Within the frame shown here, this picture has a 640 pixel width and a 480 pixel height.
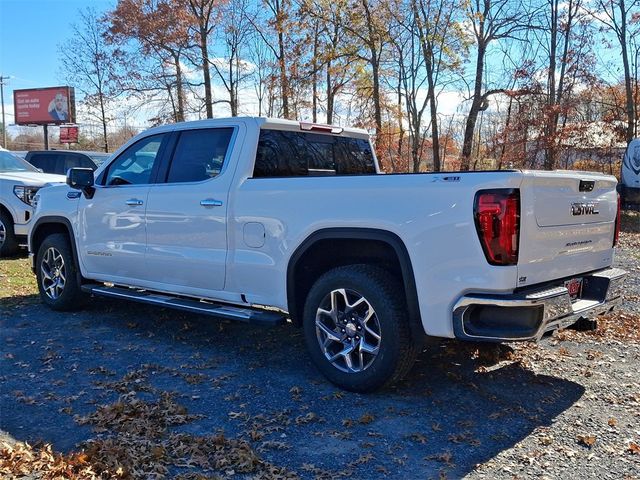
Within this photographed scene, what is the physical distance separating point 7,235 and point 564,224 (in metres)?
8.76

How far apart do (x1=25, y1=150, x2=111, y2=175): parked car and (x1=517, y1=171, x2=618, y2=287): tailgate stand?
38.6ft

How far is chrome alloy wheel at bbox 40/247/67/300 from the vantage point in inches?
252

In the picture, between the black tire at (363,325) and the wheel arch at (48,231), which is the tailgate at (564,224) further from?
the wheel arch at (48,231)

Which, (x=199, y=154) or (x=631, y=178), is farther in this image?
(x=631, y=178)

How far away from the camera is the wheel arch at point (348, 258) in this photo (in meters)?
3.71

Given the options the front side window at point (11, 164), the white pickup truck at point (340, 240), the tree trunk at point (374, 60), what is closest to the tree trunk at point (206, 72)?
the tree trunk at point (374, 60)

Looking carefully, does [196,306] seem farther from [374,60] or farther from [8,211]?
[374,60]

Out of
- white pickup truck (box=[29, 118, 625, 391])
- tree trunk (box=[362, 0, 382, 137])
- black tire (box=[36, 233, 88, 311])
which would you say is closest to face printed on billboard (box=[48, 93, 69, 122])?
tree trunk (box=[362, 0, 382, 137])

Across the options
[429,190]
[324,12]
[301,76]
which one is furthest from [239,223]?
[301,76]

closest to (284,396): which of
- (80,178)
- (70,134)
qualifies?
(80,178)

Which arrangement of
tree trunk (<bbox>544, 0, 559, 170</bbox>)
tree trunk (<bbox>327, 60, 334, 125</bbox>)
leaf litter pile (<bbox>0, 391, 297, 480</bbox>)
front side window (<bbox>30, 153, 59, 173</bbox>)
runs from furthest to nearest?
tree trunk (<bbox>327, 60, 334, 125</bbox>)
tree trunk (<bbox>544, 0, 559, 170</bbox>)
front side window (<bbox>30, 153, 59, 173</bbox>)
leaf litter pile (<bbox>0, 391, 297, 480</bbox>)

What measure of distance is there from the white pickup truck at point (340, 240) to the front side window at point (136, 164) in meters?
0.02

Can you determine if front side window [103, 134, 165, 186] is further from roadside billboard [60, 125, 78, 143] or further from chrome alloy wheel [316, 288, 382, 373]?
roadside billboard [60, 125, 78, 143]

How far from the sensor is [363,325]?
13.2 feet
